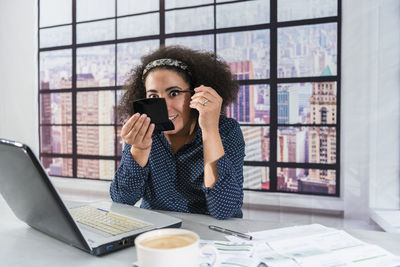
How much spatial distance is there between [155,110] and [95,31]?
199cm

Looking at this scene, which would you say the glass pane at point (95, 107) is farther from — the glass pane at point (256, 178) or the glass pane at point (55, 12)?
the glass pane at point (256, 178)

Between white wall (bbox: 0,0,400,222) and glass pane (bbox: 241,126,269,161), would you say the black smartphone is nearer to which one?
glass pane (bbox: 241,126,269,161)

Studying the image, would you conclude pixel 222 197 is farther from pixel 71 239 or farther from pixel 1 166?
pixel 1 166

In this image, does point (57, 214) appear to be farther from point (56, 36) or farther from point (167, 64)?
point (56, 36)

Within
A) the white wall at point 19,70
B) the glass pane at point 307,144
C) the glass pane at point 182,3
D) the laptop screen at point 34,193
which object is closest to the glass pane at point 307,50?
the glass pane at point 307,144

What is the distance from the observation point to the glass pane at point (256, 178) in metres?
2.29

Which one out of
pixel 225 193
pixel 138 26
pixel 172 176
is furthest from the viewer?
pixel 138 26

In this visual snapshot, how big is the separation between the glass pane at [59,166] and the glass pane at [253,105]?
1653 mm

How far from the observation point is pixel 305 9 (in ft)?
7.03

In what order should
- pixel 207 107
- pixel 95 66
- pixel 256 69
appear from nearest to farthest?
pixel 207 107, pixel 256 69, pixel 95 66

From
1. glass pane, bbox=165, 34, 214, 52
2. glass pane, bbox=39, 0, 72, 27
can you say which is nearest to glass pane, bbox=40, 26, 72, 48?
glass pane, bbox=39, 0, 72, 27

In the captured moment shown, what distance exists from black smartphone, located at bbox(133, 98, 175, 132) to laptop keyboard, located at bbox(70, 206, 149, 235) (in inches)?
15.5

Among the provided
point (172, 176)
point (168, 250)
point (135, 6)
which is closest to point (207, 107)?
point (172, 176)

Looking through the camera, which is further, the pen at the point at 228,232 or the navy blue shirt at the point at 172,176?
the navy blue shirt at the point at 172,176
